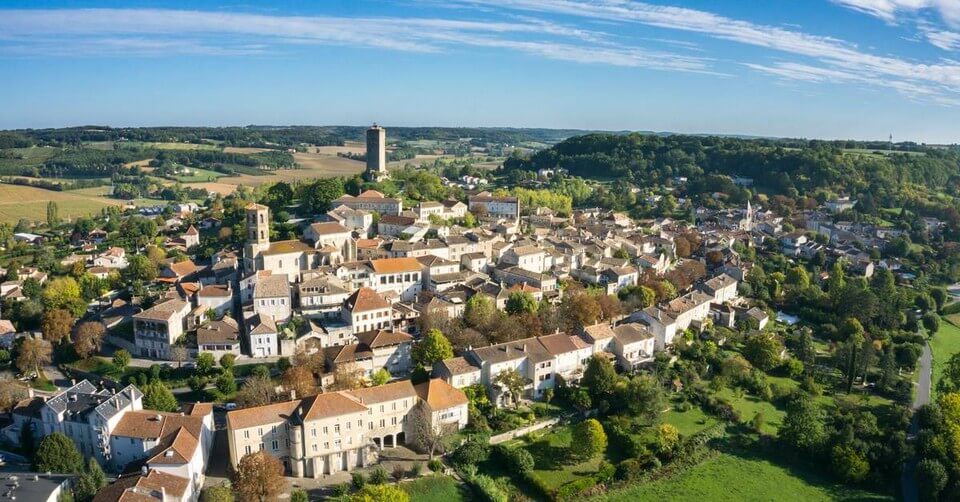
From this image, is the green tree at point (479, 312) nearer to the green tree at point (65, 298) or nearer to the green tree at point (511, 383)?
the green tree at point (511, 383)

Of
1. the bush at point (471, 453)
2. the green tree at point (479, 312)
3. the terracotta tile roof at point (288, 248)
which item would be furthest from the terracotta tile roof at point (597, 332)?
the terracotta tile roof at point (288, 248)

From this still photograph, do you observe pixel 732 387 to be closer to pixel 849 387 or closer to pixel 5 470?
pixel 849 387

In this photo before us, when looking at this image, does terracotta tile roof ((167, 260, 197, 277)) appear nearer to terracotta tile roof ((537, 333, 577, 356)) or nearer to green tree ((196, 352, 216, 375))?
green tree ((196, 352, 216, 375))

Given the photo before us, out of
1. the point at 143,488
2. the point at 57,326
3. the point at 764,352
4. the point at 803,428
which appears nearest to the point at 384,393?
the point at 143,488

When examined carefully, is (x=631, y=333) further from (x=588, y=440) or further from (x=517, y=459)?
(x=517, y=459)

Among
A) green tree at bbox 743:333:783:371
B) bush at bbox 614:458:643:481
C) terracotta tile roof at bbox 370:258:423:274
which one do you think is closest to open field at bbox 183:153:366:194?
terracotta tile roof at bbox 370:258:423:274

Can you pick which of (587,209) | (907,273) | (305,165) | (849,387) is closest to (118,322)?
(849,387)
